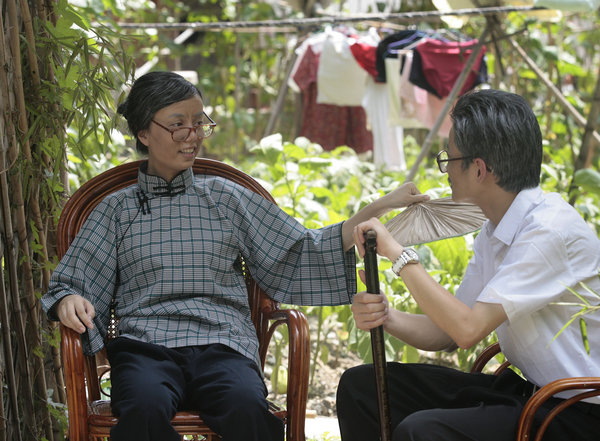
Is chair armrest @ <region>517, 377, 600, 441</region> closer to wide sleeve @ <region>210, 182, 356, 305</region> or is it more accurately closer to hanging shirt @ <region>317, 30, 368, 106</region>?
wide sleeve @ <region>210, 182, 356, 305</region>

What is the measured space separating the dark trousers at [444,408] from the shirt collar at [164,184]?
803mm

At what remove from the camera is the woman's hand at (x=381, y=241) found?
6.08 ft

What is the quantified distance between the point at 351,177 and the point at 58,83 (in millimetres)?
2776

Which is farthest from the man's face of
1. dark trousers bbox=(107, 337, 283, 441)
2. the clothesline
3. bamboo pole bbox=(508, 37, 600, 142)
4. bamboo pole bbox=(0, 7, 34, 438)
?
the clothesline

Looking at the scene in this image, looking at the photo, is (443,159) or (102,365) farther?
(102,365)

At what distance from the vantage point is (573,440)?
1.79 m

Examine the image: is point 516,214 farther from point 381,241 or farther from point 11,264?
point 11,264

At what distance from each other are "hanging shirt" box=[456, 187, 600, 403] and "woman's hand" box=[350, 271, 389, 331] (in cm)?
28

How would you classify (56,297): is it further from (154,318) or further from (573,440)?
(573,440)

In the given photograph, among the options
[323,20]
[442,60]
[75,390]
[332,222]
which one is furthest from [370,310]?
[442,60]

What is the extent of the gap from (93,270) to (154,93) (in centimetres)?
57

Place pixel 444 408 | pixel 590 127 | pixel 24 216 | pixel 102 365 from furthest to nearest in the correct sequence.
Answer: pixel 590 127 < pixel 102 365 < pixel 24 216 < pixel 444 408

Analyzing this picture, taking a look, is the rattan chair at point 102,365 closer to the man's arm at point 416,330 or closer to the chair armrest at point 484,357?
the man's arm at point 416,330

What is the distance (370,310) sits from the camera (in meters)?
1.95
